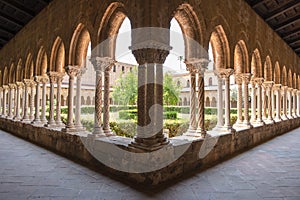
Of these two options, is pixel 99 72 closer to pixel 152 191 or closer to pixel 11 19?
pixel 152 191

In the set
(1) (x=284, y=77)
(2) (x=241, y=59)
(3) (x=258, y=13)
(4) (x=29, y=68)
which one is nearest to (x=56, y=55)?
(4) (x=29, y=68)

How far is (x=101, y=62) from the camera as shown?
180 inches

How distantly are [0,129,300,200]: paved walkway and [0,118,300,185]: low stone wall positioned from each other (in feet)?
0.73

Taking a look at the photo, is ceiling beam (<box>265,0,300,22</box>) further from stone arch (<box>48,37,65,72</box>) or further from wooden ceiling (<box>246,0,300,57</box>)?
stone arch (<box>48,37,65,72</box>)

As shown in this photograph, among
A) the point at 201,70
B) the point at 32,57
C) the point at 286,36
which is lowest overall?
the point at 201,70

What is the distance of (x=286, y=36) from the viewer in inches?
411

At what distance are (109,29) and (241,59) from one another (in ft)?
14.0

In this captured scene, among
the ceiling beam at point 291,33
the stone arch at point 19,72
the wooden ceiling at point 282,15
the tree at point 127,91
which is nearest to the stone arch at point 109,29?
the wooden ceiling at point 282,15

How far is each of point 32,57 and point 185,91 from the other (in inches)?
942

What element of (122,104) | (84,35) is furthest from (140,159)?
(122,104)

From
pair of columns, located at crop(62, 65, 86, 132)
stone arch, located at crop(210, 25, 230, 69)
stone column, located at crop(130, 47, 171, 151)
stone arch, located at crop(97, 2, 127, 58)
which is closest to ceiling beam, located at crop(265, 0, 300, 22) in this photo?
stone arch, located at crop(210, 25, 230, 69)

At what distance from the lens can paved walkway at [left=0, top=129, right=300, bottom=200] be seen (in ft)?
9.18

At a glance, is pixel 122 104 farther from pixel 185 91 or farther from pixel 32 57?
pixel 185 91

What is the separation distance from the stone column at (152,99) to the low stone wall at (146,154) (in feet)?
0.57
